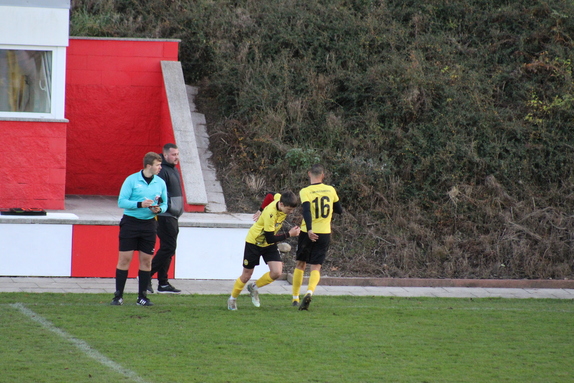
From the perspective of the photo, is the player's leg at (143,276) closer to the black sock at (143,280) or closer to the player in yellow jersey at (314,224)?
the black sock at (143,280)

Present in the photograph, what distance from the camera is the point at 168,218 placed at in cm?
973

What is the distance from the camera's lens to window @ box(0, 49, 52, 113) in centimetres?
1234

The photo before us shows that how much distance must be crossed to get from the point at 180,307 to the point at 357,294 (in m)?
2.86

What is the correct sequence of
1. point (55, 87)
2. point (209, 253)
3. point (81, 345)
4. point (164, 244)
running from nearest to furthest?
point (81, 345) → point (164, 244) → point (209, 253) → point (55, 87)

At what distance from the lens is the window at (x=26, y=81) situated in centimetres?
1234

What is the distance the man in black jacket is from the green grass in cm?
64

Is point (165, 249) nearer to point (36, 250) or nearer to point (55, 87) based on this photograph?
point (36, 250)

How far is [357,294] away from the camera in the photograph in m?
10.5

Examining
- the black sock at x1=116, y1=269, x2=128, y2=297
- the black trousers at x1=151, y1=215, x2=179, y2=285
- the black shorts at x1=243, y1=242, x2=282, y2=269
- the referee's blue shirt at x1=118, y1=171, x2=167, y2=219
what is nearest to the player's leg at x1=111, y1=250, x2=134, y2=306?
the black sock at x1=116, y1=269, x2=128, y2=297

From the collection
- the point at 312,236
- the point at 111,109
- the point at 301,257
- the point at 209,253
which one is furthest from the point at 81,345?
the point at 111,109

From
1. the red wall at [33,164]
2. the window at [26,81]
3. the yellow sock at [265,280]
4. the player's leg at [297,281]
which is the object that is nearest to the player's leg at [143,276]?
the yellow sock at [265,280]

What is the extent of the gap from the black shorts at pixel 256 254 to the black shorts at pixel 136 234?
115cm

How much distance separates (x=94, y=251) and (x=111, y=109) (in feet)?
15.7

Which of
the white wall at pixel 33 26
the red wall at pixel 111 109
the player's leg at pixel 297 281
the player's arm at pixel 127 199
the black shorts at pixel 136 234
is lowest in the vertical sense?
the player's leg at pixel 297 281
